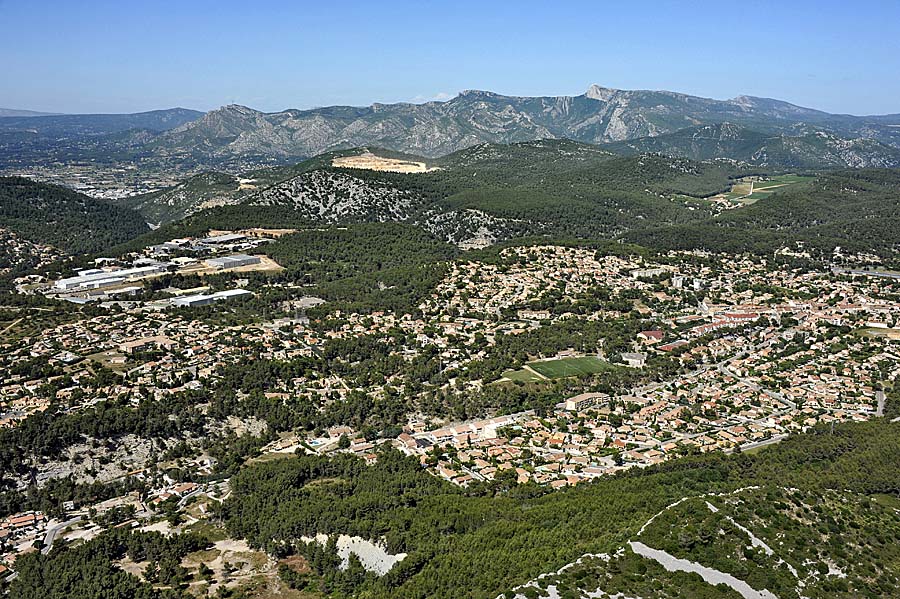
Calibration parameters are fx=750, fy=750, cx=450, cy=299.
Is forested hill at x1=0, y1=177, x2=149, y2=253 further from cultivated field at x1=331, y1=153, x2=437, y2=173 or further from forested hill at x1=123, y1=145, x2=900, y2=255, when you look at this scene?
cultivated field at x1=331, y1=153, x2=437, y2=173

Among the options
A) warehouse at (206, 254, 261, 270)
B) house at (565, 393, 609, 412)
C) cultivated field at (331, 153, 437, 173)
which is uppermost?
cultivated field at (331, 153, 437, 173)

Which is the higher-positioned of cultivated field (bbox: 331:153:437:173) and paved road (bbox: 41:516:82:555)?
cultivated field (bbox: 331:153:437:173)

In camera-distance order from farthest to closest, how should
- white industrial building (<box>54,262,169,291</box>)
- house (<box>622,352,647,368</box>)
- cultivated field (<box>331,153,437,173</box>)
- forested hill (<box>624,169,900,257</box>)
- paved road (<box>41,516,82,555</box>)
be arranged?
1. cultivated field (<box>331,153,437,173</box>)
2. forested hill (<box>624,169,900,257</box>)
3. white industrial building (<box>54,262,169,291</box>)
4. house (<box>622,352,647,368</box>)
5. paved road (<box>41,516,82,555</box>)

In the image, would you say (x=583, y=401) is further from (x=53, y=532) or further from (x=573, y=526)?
(x=53, y=532)

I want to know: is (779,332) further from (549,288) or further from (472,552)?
(472,552)

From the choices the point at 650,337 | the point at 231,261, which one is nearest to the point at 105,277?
the point at 231,261

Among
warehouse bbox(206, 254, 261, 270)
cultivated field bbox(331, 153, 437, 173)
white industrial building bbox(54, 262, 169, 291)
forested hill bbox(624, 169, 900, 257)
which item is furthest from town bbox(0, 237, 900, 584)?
cultivated field bbox(331, 153, 437, 173)
